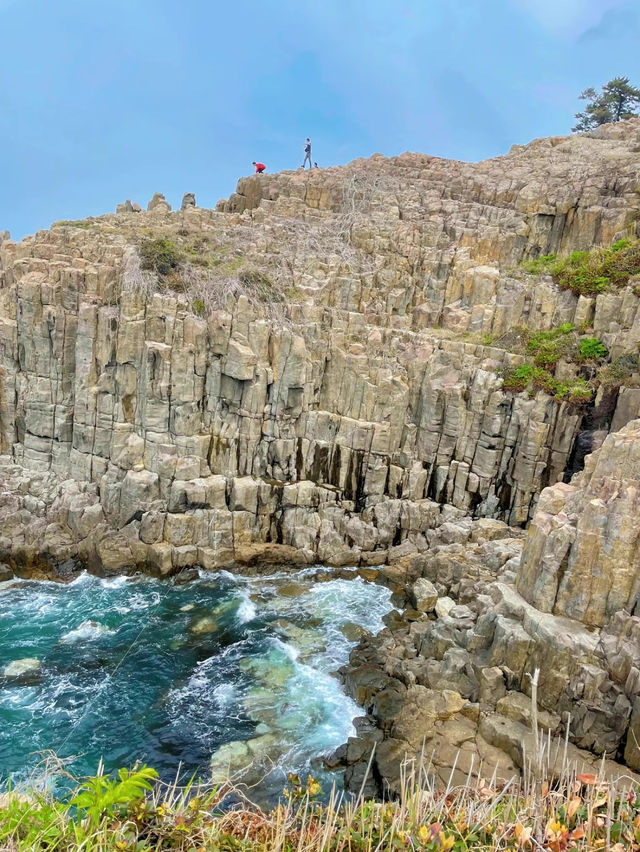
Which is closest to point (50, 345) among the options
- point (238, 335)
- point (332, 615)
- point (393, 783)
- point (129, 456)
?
point (129, 456)

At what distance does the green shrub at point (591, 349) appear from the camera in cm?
3444

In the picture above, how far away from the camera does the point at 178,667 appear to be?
25.4 m

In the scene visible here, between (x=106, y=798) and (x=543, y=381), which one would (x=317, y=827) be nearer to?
(x=106, y=798)

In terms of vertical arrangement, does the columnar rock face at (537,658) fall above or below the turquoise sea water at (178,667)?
above

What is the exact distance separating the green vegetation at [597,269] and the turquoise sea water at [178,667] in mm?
22913

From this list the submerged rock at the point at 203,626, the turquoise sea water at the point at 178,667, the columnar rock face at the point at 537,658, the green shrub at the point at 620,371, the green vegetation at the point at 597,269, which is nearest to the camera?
the columnar rock face at the point at 537,658

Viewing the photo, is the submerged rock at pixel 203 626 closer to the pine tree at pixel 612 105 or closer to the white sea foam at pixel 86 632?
the white sea foam at pixel 86 632

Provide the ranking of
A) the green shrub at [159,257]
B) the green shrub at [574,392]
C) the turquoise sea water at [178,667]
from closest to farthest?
the turquoise sea water at [178,667]
the green shrub at [574,392]
the green shrub at [159,257]

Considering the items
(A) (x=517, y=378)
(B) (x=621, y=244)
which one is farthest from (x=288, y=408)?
(B) (x=621, y=244)

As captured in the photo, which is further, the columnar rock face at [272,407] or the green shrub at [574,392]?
the columnar rock face at [272,407]

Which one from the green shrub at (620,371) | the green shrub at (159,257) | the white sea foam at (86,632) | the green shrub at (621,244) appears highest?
the green shrub at (621,244)

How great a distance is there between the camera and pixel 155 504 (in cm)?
3334

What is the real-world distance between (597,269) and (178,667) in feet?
110

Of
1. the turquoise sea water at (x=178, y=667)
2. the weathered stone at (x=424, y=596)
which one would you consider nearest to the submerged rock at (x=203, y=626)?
the turquoise sea water at (x=178, y=667)
